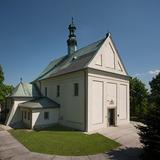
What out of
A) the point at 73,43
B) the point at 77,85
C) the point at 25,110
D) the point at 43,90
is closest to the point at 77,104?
the point at 77,85

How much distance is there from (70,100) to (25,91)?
10.2m

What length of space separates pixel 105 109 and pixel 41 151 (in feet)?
37.1

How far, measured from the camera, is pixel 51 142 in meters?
15.6

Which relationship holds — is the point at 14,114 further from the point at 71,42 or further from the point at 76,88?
the point at 71,42

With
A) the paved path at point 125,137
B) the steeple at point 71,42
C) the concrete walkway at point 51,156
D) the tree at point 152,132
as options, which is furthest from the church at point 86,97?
the tree at point 152,132

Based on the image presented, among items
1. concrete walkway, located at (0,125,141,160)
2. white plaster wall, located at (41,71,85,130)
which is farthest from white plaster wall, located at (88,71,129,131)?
concrete walkway, located at (0,125,141,160)

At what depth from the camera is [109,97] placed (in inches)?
922

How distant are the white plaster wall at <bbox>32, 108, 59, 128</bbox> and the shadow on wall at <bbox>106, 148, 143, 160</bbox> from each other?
42.0 feet

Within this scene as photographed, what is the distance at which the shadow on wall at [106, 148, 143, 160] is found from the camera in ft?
39.7

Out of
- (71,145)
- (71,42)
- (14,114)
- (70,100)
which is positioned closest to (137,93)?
(71,42)

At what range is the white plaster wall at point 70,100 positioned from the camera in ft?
70.3

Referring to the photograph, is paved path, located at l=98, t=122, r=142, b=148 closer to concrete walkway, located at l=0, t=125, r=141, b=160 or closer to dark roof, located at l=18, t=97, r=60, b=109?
concrete walkway, located at l=0, t=125, r=141, b=160

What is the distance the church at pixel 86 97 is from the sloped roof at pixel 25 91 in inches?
8.7

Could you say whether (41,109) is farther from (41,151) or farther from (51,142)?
(41,151)
